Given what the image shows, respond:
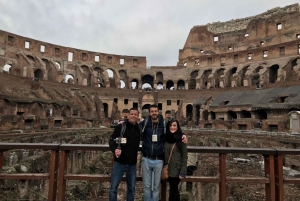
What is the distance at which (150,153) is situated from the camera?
12.0ft

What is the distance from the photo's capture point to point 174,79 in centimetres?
→ 5356

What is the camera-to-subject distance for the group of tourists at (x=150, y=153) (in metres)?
3.58

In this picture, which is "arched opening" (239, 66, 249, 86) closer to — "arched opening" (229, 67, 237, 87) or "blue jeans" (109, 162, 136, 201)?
"arched opening" (229, 67, 237, 87)

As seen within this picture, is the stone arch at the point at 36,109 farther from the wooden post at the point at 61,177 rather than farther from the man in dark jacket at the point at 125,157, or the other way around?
the man in dark jacket at the point at 125,157

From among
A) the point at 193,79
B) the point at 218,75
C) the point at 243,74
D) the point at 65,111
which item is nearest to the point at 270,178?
the point at 65,111

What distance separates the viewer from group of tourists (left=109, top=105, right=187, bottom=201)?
3580mm

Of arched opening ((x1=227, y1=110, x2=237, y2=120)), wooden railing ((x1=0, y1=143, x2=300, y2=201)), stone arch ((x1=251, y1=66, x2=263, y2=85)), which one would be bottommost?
wooden railing ((x1=0, y1=143, x2=300, y2=201))

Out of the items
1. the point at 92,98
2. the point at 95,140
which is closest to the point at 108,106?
the point at 92,98

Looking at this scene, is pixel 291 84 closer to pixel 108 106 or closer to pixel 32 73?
pixel 108 106

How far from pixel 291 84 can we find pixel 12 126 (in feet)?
114

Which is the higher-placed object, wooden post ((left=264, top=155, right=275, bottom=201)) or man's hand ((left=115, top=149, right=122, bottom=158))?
man's hand ((left=115, top=149, right=122, bottom=158))

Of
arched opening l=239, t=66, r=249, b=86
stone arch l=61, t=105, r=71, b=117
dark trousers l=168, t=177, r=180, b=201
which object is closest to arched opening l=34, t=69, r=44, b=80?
stone arch l=61, t=105, r=71, b=117

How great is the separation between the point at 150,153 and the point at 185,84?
1933 inches

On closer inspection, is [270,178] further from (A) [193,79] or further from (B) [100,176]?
(A) [193,79]
